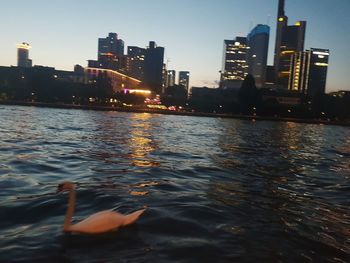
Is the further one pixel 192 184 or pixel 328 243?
pixel 192 184

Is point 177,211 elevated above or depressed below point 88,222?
below

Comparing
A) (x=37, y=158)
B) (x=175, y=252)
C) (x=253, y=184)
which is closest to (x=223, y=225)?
(x=175, y=252)

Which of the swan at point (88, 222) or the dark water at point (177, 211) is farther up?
the swan at point (88, 222)

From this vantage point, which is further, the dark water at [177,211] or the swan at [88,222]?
the swan at [88,222]

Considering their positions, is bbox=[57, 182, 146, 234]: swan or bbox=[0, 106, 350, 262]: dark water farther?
bbox=[57, 182, 146, 234]: swan

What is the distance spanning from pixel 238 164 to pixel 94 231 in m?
13.6

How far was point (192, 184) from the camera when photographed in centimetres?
1402

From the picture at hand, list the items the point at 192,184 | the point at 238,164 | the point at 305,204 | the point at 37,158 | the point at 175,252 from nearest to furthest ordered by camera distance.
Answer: the point at 175,252, the point at 305,204, the point at 192,184, the point at 37,158, the point at 238,164

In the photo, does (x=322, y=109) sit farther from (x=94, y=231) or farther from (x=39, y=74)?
(x=94, y=231)

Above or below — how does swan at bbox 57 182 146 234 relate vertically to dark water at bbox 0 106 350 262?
above

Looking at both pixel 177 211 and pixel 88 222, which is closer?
pixel 88 222

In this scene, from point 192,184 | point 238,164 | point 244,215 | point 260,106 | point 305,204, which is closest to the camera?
point 244,215

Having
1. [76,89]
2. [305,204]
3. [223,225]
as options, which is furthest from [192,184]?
[76,89]

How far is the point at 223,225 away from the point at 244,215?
3.87 feet
